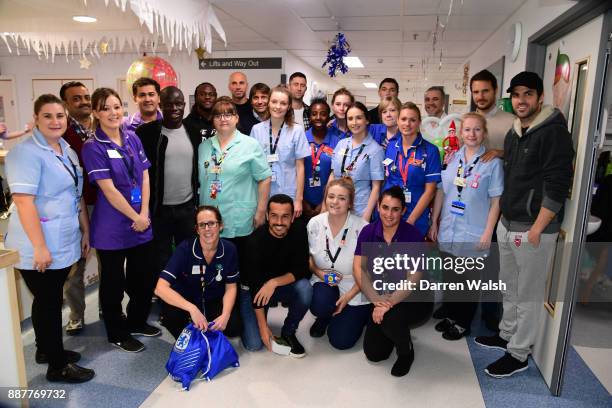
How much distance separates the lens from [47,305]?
7.25 ft

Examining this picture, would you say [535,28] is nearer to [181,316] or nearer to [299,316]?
[299,316]

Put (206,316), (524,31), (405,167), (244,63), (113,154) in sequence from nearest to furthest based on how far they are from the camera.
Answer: (113,154)
(206,316)
(405,167)
(524,31)
(244,63)

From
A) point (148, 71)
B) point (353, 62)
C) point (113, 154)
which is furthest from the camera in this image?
point (353, 62)

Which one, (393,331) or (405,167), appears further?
(405,167)

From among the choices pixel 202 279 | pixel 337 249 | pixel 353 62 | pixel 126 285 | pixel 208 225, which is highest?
pixel 353 62

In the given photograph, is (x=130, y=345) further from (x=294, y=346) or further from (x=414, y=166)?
(x=414, y=166)

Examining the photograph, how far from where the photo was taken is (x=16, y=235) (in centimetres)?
213

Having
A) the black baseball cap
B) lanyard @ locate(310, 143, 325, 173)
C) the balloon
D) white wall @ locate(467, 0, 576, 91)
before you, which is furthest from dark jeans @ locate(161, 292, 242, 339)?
white wall @ locate(467, 0, 576, 91)

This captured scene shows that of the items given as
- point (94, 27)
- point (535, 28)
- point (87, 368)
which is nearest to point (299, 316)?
point (87, 368)

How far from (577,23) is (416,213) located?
4.61ft

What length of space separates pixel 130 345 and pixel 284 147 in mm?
1625

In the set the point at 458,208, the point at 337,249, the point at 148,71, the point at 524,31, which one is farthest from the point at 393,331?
the point at 524,31

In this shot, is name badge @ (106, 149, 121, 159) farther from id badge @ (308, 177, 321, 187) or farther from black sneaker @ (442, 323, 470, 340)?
black sneaker @ (442, 323, 470, 340)

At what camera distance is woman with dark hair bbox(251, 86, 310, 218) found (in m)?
2.98
